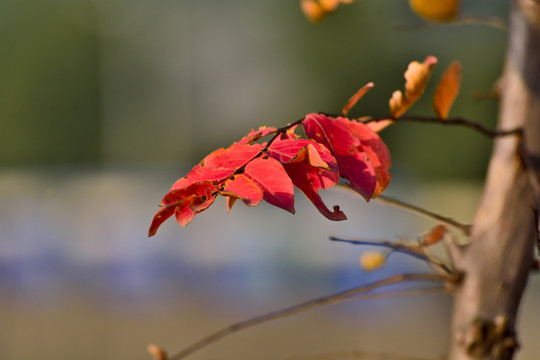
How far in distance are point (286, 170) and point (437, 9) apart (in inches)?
10.9

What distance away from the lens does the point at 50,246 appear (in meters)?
5.23

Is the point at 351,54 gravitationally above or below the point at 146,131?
above

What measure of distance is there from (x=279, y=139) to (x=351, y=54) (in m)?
4.94

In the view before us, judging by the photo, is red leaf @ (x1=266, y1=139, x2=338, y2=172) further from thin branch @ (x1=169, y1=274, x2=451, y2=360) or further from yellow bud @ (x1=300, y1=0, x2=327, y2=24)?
yellow bud @ (x1=300, y1=0, x2=327, y2=24)

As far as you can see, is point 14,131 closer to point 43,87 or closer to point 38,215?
point 43,87

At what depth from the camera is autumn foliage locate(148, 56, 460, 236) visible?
0.29 meters

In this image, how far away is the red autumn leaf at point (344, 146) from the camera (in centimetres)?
33

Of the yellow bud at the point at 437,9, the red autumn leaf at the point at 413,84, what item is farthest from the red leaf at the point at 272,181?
the yellow bud at the point at 437,9

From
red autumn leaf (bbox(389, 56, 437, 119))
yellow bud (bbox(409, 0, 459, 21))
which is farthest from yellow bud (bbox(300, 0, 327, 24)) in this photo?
red autumn leaf (bbox(389, 56, 437, 119))

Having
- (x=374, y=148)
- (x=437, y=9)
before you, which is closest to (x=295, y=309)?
(x=374, y=148)

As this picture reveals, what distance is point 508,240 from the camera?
51cm

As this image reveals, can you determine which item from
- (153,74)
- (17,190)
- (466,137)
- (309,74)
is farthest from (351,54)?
(17,190)

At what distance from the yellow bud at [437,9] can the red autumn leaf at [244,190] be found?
0.30 metres

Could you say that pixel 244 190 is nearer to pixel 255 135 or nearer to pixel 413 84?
pixel 255 135
